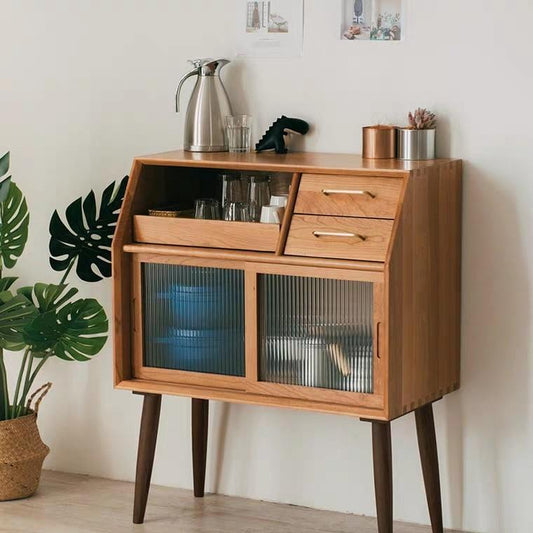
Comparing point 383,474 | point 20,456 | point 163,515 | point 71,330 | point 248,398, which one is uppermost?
point 71,330

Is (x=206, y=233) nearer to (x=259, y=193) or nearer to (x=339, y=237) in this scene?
(x=259, y=193)

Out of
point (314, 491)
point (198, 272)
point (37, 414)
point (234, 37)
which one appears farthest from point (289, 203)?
point (37, 414)

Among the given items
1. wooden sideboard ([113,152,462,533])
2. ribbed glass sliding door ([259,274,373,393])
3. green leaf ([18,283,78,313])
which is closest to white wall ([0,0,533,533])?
wooden sideboard ([113,152,462,533])

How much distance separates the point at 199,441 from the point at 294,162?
992 millimetres

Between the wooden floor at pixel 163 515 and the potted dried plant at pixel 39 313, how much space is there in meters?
0.13

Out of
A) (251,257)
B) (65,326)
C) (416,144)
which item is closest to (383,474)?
(251,257)

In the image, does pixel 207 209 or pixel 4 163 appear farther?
pixel 4 163

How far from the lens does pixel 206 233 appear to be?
3240 mm

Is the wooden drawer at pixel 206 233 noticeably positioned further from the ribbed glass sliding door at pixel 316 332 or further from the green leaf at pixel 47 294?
the green leaf at pixel 47 294

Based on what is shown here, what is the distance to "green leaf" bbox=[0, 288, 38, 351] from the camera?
3639 mm

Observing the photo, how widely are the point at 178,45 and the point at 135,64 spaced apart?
0.54 feet

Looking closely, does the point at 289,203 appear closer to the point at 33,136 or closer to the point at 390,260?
the point at 390,260

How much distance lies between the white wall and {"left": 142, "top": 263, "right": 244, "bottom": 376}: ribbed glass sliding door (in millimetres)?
479

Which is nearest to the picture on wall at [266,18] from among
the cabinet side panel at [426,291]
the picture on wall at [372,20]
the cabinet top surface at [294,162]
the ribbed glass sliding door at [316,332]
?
the picture on wall at [372,20]
